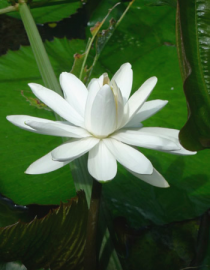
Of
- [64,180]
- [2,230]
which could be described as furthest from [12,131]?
[2,230]

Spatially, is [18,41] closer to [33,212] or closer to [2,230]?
[33,212]

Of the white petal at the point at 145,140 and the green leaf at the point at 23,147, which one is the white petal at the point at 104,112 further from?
the green leaf at the point at 23,147

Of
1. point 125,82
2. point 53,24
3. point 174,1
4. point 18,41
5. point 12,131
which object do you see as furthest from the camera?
point 53,24

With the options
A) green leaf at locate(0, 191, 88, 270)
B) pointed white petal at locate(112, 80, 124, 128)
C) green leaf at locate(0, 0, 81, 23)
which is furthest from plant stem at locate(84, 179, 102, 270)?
green leaf at locate(0, 0, 81, 23)

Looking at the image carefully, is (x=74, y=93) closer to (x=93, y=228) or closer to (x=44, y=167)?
(x=44, y=167)

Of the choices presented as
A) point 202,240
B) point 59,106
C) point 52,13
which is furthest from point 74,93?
point 52,13

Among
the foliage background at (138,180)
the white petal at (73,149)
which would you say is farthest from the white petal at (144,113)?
the foliage background at (138,180)

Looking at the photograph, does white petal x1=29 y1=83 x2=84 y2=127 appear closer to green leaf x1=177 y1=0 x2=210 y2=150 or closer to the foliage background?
green leaf x1=177 y1=0 x2=210 y2=150
